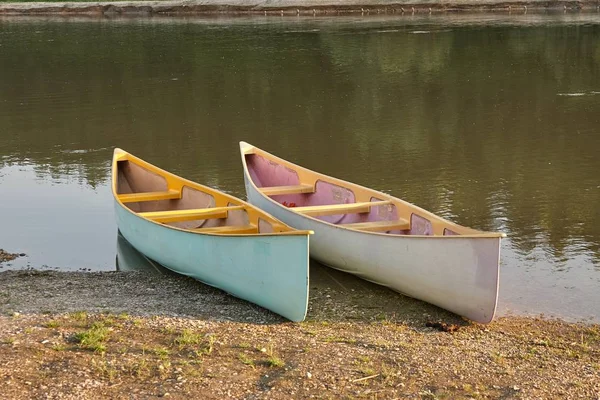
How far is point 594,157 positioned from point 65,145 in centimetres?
1057

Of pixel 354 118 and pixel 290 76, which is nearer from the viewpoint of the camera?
pixel 354 118

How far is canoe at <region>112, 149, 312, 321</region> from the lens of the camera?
9570 mm

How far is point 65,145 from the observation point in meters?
20.4

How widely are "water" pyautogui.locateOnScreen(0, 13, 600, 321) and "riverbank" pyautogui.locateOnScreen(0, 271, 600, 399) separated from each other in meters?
1.33

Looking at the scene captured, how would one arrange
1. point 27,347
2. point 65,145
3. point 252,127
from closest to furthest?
point 27,347
point 65,145
point 252,127

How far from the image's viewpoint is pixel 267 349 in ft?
28.1

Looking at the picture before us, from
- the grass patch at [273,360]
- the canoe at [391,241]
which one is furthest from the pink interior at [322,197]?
the grass patch at [273,360]

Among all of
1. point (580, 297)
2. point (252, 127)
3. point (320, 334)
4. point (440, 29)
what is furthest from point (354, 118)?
point (440, 29)

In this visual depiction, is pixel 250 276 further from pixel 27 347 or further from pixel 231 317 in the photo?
pixel 27 347

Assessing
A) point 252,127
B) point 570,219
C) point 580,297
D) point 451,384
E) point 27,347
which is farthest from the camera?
point 252,127

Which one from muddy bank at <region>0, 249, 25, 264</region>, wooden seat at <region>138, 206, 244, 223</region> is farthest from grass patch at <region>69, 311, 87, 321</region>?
muddy bank at <region>0, 249, 25, 264</region>

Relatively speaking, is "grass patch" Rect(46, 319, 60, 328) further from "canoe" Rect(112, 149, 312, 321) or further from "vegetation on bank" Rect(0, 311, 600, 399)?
"canoe" Rect(112, 149, 312, 321)

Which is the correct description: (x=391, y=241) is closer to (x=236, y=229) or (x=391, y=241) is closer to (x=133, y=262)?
(x=236, y=229)

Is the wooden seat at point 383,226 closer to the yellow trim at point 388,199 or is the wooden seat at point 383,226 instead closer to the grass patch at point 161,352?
the yellow trim at point 388,199
